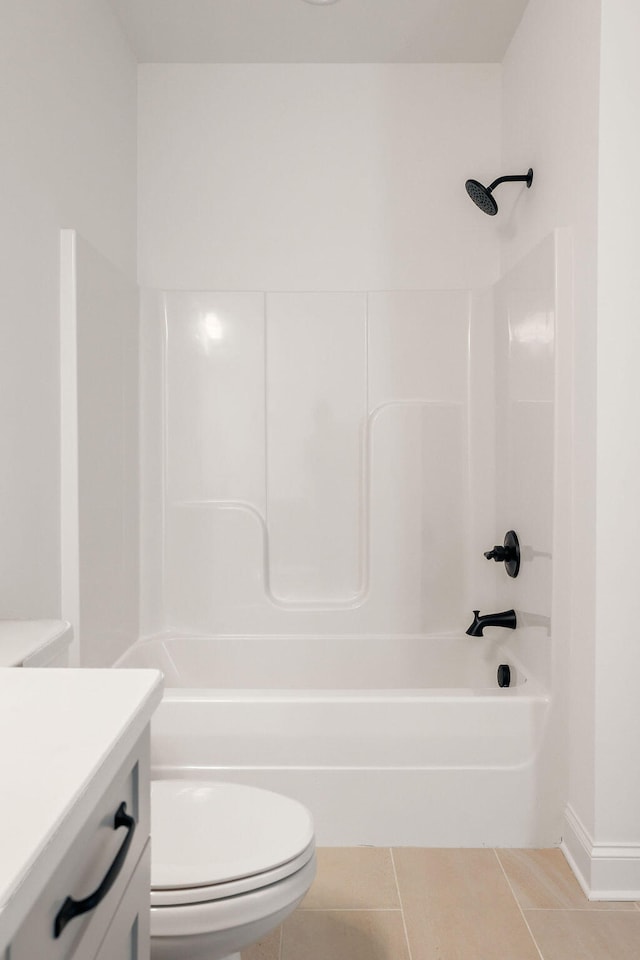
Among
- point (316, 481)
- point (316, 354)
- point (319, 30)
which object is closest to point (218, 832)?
point (316, 481)

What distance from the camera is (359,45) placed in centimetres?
298

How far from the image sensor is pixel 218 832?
4.73ft

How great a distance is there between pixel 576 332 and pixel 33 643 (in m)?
1.58

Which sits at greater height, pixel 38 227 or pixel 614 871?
pixel 38 227

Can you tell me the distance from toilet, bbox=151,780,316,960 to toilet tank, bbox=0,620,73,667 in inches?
13.7

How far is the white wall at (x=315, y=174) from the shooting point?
3.12 m

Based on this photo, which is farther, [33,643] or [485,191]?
[485,191]

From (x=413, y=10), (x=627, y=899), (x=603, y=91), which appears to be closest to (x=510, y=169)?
(x=413, y=10)

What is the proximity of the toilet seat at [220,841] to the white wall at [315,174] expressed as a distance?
2.07 meters

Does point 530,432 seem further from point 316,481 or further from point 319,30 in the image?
point 319,30

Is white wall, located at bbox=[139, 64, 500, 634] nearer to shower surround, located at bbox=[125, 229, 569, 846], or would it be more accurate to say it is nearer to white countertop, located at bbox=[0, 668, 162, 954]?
shower surround, located at bbox=[125, 229, 569, 846]

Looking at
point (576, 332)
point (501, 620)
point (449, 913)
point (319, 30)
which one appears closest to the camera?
point (449, 913)

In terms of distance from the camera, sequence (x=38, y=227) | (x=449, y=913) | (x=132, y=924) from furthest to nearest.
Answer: (x=38, y=227)
(x=449, y=913)
(x=132, y=924)

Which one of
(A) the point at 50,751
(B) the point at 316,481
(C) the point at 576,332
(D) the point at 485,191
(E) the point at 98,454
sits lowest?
(A) the point at 50,751
